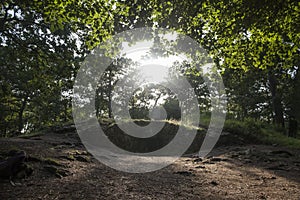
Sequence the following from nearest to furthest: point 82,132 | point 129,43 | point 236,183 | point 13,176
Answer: point 13,176, point 236,183, point 129,43, point 82,132

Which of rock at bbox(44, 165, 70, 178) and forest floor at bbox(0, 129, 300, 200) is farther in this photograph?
rock at bbox(44, 165, 70, 178)

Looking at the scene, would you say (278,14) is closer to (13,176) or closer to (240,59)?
(240,59)

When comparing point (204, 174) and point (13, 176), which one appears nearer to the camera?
point (13, 176)

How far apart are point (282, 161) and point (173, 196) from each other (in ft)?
21.9

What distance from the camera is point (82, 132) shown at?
16562 mm

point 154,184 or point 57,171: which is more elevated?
point 57,171

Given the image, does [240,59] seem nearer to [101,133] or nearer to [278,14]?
[278,14]

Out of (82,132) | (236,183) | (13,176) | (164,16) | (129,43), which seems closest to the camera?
(13,176)

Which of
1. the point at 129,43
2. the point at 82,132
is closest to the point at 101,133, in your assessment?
the point at 82,132

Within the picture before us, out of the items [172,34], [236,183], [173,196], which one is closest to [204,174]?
[236,183]

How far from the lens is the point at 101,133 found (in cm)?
1717

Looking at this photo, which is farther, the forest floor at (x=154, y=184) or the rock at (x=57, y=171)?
the rock at (x=57, y=171)

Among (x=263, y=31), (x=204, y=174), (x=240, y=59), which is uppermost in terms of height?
(x=263, y=31)

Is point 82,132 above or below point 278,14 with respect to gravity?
below
